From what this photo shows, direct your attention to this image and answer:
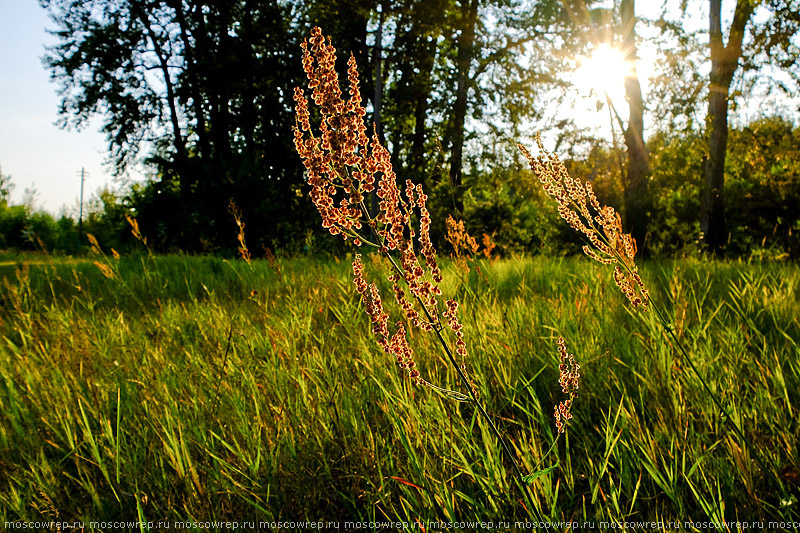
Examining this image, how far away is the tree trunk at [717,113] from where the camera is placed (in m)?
10.2

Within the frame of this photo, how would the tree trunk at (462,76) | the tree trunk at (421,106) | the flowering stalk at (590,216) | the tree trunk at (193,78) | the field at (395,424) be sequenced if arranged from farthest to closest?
1. the tree trunk at (193,78)
2. the tree trunk at (462,76)
3. the tree trunk at (421,106)
4. the field at (395,424)
5. the flowering stalk at (590,216)

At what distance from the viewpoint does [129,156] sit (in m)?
23.8

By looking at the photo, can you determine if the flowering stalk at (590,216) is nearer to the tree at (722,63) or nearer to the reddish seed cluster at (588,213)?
the reddish seed cluster at (588,213)

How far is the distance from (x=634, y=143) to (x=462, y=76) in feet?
27.6

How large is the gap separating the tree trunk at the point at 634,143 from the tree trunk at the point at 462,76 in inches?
248

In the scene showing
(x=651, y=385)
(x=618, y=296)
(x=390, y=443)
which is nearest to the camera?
(x=390, y=443)

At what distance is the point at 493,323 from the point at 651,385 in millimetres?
996

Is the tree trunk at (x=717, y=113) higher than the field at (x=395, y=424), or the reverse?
the tree trunk at (x=717, y=113)

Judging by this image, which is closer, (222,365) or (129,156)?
(222,365)

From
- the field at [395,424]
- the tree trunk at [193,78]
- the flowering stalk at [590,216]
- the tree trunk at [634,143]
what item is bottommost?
the field at [395,424]

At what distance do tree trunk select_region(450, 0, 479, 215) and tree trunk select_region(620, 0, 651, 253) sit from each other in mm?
6310

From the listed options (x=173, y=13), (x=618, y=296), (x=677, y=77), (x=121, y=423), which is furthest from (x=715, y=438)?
(x=173, y=13)

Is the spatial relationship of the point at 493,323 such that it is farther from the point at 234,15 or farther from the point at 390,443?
the point at 234,15

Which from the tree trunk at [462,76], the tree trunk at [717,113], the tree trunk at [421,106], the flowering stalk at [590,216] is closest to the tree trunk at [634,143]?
the tree trunk at [717,113]
